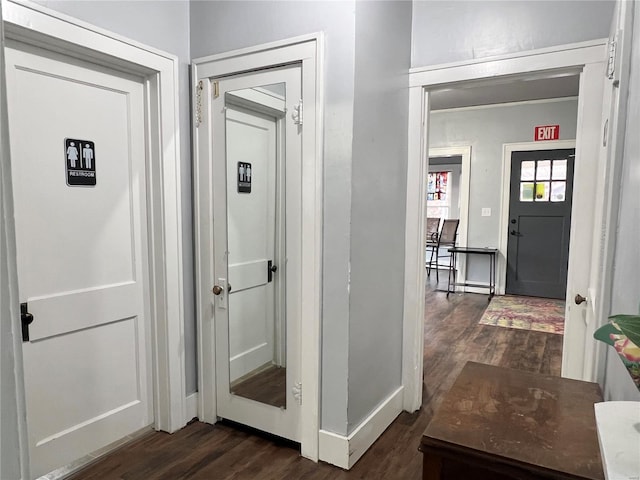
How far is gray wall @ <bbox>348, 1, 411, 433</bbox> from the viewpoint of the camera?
2068mm

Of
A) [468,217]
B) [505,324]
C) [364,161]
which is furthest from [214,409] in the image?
[468,217]

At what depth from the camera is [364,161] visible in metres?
2.11

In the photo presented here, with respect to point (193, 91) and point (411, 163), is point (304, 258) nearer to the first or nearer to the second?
point (411, 163)

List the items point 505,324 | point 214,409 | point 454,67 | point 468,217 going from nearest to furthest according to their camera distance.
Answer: point 454,67 < point 214,409 < point 505,324 < point 468,217

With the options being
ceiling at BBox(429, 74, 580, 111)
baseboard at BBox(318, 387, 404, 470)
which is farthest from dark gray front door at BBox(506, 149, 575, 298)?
baseboard at BBox(318, 387, 404, 470)

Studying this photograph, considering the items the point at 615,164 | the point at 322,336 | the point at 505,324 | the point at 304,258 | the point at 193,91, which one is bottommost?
the point at 505,324

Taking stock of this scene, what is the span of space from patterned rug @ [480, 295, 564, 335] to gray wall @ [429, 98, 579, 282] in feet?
2.28

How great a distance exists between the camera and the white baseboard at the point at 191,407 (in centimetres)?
250

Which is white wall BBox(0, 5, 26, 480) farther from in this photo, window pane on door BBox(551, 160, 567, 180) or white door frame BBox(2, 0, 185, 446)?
window pane on door BBox(551, 160, 567, 180)

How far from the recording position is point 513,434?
978 mm

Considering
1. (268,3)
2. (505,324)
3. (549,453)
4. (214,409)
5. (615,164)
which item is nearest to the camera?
(549,453)

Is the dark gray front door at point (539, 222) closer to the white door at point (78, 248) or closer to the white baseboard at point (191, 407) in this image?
the white baseboard at point (191, 407)

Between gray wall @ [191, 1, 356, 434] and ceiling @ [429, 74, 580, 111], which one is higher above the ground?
ceiling @ [429, 74, 580, 111]

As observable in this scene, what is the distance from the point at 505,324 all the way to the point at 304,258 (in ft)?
11.6
